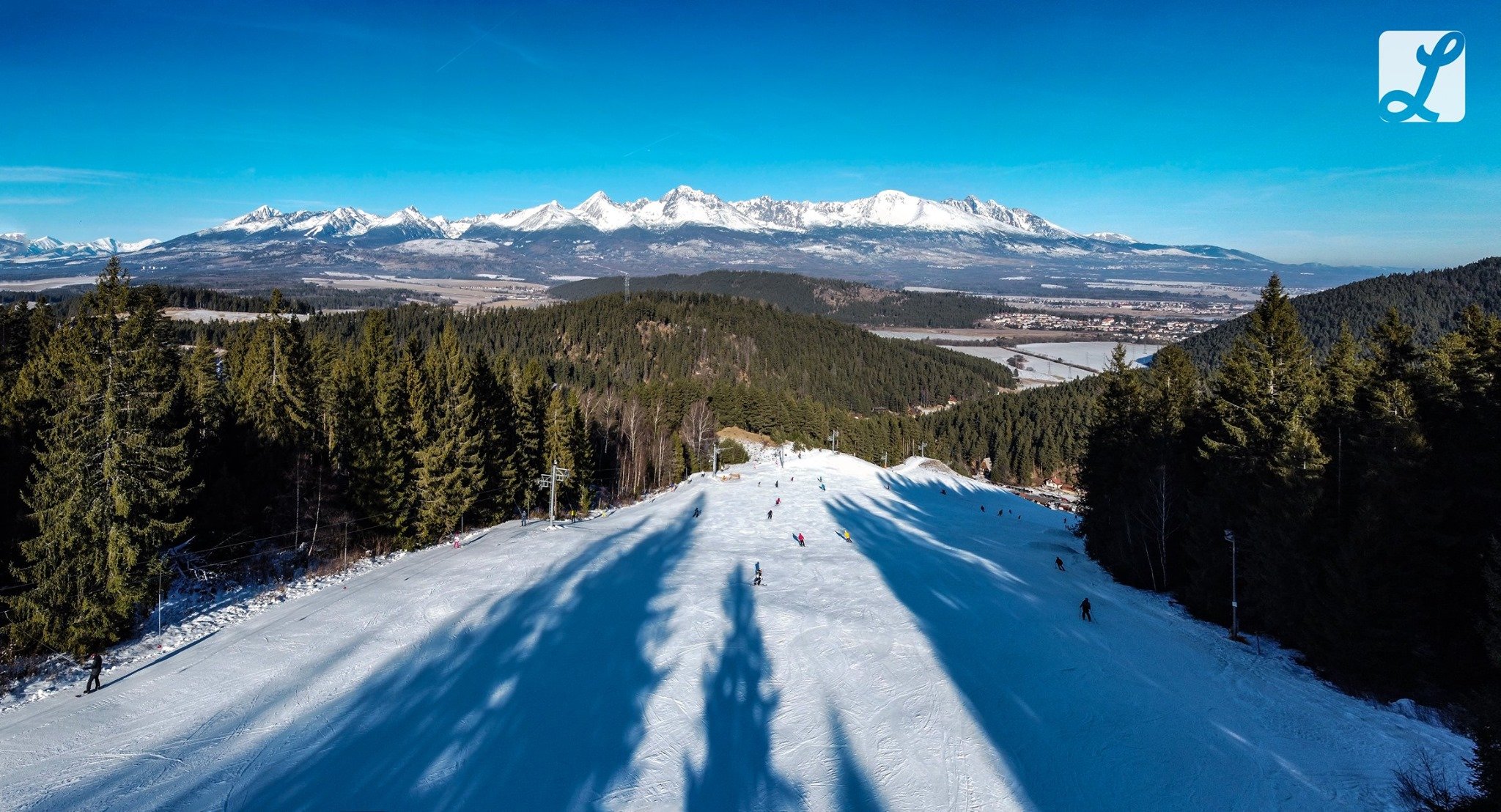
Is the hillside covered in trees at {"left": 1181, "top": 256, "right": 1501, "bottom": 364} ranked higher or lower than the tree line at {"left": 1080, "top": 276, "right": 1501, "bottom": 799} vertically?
higher

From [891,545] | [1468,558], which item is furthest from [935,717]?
[891,545]

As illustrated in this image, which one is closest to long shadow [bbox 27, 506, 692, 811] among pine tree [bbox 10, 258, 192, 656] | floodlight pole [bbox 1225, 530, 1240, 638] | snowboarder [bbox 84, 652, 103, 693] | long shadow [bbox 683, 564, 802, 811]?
long shadow [bbox 683, 564, 802, 811]

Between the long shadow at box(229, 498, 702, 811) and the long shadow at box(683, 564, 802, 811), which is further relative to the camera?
the long shadow at box(683, 564, 802, 811)

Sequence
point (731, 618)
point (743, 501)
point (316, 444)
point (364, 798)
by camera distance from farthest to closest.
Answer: point (743, 501)
point (316, 444)
point (731, 618)
point (364, 798)

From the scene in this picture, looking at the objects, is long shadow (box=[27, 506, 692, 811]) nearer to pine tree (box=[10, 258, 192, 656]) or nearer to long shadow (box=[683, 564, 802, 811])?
long shadow (box=[683, 564, 802, 811])

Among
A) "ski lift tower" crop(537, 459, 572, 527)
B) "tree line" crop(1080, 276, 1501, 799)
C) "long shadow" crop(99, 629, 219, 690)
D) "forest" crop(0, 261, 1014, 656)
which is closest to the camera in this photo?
"tree line" crop(1080, 276, 1501, 799)

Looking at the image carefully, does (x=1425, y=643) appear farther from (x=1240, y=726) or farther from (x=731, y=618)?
(x=731, y=618)
